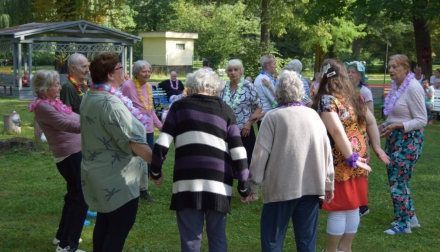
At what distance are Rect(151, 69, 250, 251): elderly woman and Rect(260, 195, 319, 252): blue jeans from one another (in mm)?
366

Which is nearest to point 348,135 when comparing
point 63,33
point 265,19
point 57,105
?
point 57,105

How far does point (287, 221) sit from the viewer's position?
13.0ft

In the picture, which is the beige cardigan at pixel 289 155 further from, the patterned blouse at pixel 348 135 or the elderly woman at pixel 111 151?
the elderly woman at pixel 111 151

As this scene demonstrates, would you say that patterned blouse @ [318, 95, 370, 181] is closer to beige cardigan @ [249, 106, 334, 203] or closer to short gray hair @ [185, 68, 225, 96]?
beige cardigan @ [249, 106, 334, 203]

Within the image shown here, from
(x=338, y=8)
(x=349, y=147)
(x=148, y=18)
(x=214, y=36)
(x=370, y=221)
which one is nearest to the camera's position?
(x=349, y=147)

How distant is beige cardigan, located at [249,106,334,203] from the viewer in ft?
12.4

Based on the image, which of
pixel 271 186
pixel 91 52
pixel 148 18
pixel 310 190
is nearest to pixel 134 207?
pixel 271 186

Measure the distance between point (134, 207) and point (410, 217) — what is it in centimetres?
325

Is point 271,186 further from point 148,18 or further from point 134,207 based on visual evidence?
point 148,18

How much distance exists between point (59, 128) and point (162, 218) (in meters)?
2.02

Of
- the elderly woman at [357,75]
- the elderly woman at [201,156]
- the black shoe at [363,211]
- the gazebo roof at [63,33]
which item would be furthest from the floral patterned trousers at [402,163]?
the gazebo roof at [63,33]

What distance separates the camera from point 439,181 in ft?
26.6

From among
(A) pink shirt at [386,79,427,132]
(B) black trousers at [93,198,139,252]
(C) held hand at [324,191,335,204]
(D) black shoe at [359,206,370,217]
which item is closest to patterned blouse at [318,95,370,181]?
(C) held hand at [324,191,335,204]

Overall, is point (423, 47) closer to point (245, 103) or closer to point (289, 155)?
point (245, 103)
